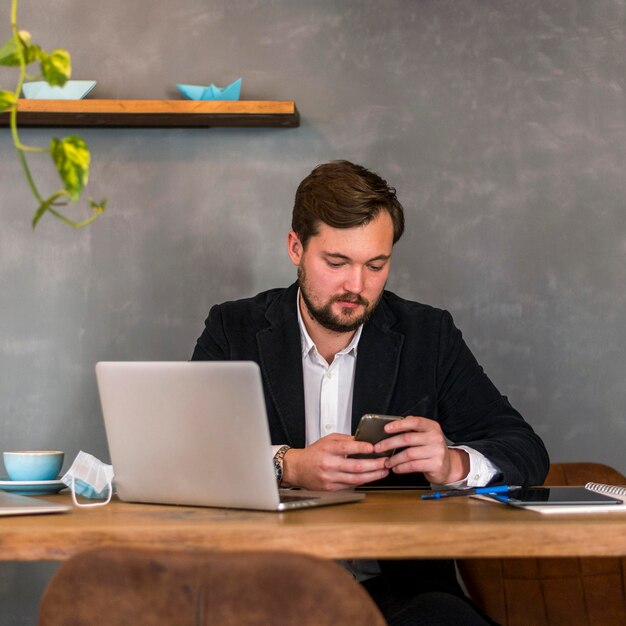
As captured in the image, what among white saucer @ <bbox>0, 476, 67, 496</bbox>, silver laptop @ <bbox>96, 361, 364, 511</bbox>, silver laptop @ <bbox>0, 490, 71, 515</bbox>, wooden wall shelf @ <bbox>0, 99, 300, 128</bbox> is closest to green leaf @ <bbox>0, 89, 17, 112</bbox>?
silver laptop @ <bbox>96, 361, 364, 511</bbox>

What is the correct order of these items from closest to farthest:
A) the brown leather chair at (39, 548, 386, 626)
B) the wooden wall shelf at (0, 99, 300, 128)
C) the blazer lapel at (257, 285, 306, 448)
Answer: the brown leather chair at (39, 548, 386, 626)
the blazer lapel at (257, 285, 306, 448)
the wooden wall shelf at (0, 99, 300, 128)

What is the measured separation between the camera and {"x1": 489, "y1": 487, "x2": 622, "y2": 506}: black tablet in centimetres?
138

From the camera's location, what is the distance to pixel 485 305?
285cm

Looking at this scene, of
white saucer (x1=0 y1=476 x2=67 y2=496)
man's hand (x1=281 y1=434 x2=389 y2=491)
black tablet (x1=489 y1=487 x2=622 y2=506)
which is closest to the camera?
black tablet (x1=489 y1=487 x2=622 y2=506)

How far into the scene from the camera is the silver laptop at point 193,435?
1.27 m

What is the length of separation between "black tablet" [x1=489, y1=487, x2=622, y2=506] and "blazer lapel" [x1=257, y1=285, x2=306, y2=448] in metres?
0.63

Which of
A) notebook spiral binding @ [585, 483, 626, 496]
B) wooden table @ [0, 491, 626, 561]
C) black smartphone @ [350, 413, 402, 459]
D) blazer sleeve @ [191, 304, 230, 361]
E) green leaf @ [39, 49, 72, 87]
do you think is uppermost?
green leaf @ [39, 49, 72, 87]

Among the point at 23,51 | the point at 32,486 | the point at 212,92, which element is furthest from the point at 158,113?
the point at 23,51

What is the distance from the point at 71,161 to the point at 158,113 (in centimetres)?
188

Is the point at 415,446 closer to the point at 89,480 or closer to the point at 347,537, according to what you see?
the point at 347,537

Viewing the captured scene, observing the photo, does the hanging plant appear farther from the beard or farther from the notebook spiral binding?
the beard

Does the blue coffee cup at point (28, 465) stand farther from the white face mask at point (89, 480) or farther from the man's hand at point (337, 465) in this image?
the man's hand at point (337, 465)

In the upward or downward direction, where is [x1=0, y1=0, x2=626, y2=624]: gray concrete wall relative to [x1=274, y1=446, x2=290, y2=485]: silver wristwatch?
upward

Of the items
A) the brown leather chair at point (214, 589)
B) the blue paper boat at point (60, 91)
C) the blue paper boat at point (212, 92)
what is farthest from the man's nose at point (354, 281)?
the brown leather chair at point (214, 589)
